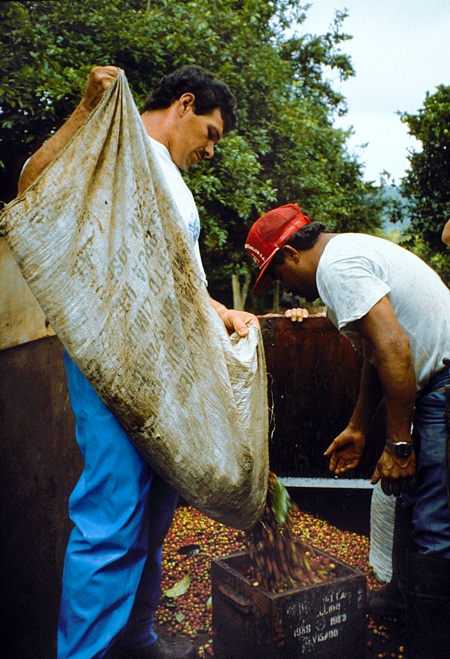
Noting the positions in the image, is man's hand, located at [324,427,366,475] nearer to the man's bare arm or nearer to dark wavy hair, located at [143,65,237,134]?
dark wavy hair, located at [143,65,237,134]

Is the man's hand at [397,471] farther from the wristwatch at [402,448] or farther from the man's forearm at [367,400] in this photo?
the man's forearm at [367,400]

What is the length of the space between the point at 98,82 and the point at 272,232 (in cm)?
100

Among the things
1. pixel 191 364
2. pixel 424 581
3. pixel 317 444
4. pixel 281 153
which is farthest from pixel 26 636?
pixel 281 153

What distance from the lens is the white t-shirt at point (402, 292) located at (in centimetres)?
209

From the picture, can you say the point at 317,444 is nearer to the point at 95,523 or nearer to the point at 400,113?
the point at 95,523

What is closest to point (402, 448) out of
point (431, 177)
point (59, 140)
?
point (59, 140)

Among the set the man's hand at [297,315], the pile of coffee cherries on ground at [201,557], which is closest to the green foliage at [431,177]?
the man's hand at [297,315]

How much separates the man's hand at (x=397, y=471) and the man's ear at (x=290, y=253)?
848mm

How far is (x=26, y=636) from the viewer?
6.93ft

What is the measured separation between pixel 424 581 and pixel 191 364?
1.18 m

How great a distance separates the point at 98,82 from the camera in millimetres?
1678

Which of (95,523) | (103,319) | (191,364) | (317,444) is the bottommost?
(317,444)

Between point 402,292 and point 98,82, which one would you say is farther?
point 402,292

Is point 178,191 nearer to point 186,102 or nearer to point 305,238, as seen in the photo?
point 186,102
